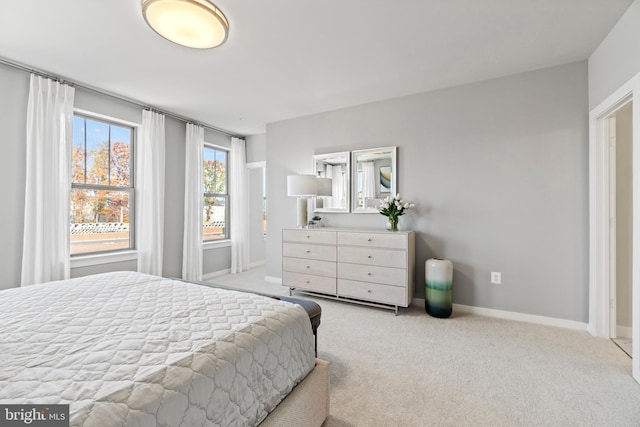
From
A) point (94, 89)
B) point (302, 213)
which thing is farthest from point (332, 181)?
point (94, 89)

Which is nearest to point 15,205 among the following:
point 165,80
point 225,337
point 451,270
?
point 165,80

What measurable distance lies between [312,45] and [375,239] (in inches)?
81.0

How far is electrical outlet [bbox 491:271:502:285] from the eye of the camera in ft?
9.99

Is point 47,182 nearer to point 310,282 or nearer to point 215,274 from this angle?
point 215,274

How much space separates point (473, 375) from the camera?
1.98m

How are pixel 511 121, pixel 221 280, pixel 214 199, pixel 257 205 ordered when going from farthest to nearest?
pixel 257 205, pixel 214 199, pixel 221 280, pixel 511 121

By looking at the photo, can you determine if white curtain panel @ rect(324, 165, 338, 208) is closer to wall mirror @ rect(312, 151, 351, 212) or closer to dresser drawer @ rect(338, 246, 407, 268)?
wall mirror @ rect(312, 151, 351, 212)

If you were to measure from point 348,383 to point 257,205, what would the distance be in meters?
4.56

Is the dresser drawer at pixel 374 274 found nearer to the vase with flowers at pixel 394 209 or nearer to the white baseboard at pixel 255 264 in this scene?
the vase with flowers at pixel 394 209

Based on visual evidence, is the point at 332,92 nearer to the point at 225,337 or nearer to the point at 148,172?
the point at 148,172

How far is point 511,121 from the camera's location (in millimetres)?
2990

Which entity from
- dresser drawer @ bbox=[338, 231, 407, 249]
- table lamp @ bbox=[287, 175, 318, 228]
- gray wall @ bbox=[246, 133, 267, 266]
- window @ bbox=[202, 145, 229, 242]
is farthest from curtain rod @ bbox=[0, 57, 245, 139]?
dresser drawer @ bbox=[338, 231, 407, 249]

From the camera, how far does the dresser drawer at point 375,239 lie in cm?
309

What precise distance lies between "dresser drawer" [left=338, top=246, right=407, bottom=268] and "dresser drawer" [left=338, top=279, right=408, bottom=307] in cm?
25
